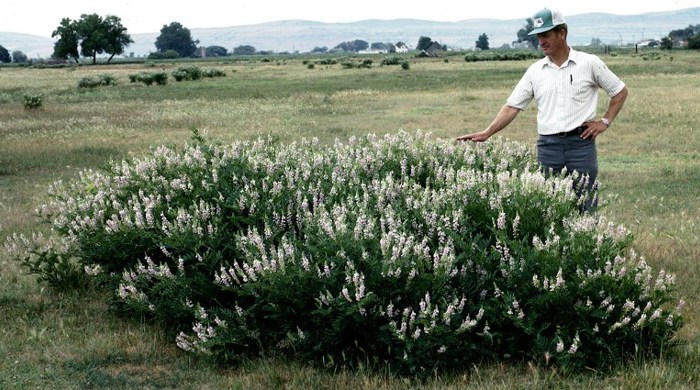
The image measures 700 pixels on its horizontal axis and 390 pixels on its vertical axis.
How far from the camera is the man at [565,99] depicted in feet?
24.8

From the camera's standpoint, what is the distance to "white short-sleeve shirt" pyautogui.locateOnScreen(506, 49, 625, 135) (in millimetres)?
7652

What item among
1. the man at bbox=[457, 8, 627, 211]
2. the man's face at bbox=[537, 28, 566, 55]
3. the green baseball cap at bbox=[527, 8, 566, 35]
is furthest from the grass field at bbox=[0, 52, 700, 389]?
the green baseball cap at bbox=[527, 8, 566, 35]

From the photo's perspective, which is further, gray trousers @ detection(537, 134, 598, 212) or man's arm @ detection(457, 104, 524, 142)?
man's arm @ detection(457, 104, 524, 142)

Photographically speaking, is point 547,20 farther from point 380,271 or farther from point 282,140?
point 282,140

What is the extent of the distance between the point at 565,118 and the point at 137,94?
1444 inches

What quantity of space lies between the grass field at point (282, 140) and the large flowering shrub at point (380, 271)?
8.7 inches

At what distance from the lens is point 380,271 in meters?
5.61

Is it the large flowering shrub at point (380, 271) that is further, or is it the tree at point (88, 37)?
the tree at point (88, 37)

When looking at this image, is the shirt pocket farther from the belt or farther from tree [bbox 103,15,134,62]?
tree [bbox 103,15,134,62]

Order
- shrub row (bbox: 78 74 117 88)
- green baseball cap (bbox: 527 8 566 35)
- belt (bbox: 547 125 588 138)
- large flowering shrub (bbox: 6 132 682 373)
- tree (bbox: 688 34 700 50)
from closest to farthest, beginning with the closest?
large flowering shrub (bbox: 6 132 682 373) < green baseball cap (bbox: 527 8 566 35) < belt (bbox: 547 125 588 138) < shrub row (bbox: 78 74 117 88) < tree (bbox: 688 34 700 50)

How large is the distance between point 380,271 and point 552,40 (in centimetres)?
332

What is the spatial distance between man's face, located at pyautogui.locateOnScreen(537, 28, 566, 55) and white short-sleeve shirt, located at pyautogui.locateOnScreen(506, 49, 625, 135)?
17 centimetres

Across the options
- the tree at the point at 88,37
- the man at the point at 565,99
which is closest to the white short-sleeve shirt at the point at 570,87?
the man at the point at 565,99

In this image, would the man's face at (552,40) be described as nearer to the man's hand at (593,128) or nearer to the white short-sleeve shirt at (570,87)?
the white short-sleeve shirt at (570,87)
